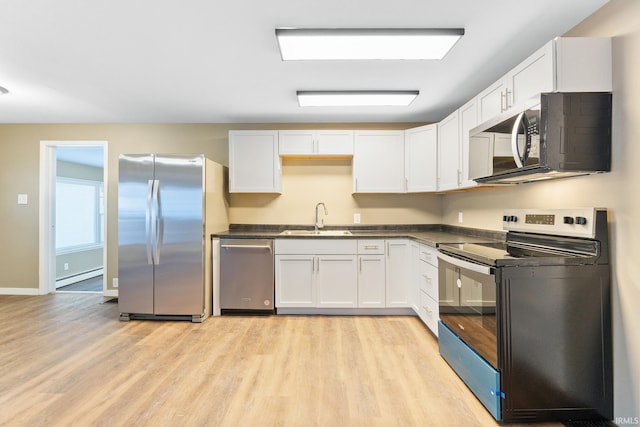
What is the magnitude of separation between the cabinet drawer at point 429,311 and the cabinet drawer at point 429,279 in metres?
0.05

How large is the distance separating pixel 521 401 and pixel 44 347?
357 centimetres

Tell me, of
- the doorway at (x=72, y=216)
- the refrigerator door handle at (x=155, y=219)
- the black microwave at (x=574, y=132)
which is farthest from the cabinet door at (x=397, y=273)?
the doorway at (x=72, y=216)

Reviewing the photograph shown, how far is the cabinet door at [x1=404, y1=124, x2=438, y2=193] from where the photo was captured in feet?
11.6

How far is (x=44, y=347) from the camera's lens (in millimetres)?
2734

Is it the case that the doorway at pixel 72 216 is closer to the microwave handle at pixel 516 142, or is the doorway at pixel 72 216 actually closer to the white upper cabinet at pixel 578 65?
the microwave handle at pixel 516 142

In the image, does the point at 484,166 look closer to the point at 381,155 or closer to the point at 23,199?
the point at 381,155

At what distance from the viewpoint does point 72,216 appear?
6141 millimetres

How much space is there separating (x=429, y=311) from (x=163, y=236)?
2.74m

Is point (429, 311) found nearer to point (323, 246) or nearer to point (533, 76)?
point (323, 246)

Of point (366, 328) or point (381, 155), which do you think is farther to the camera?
point (381, 155)

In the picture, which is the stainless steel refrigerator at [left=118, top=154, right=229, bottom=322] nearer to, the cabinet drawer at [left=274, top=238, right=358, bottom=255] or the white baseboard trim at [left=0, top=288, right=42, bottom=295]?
the cabinet drawer at [left=274, top=238, right=358, bottom=255]

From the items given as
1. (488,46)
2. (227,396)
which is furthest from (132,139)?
(488,46)

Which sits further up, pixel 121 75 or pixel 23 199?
pixel 121 75

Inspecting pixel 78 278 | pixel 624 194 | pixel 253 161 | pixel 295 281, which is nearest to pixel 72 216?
pixel 78 278
